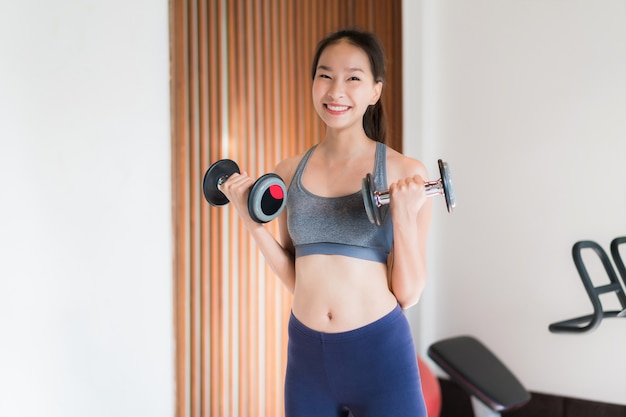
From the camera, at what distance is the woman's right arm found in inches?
64.3

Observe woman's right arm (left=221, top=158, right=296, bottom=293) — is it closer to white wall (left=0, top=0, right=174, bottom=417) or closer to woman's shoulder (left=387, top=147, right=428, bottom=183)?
woman's shoulder (left=387, top=147, right=428, bottom=183)

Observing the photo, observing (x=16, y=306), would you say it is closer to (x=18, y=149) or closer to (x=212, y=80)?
(x=18, y=149)

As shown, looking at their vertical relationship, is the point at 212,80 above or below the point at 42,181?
above

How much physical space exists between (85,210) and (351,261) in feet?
2.99

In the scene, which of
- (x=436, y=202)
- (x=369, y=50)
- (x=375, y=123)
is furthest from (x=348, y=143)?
(x=436, y=202)

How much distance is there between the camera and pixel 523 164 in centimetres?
326

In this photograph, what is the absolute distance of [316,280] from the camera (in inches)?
64.4

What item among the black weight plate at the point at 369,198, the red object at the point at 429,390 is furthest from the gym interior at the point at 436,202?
the black weight plate at the point at 369,198

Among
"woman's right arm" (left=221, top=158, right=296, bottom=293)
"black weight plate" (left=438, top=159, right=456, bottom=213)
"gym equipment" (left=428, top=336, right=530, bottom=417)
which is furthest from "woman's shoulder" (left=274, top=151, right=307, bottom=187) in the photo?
"gym equipment" (left=428, top=336, right=530, bottom=417)

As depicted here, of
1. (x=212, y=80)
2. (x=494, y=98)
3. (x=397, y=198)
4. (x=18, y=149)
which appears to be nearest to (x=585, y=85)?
(x=494, y=98)

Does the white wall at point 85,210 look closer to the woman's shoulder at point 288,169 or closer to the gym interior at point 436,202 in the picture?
the gym interior at point 436,202

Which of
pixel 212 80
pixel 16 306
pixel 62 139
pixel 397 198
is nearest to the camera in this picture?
pixel 397 198

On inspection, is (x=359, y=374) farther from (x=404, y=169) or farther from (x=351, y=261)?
(x=404, y=169)

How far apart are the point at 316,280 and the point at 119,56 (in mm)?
1066
